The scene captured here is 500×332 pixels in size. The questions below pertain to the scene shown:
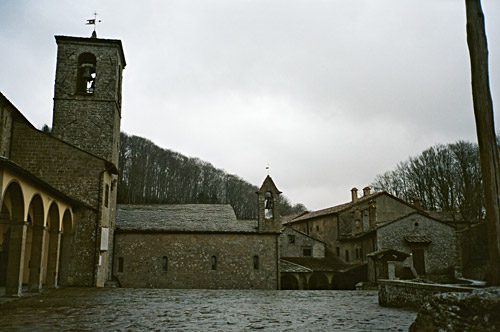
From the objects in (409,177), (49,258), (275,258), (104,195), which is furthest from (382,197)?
(49,258)

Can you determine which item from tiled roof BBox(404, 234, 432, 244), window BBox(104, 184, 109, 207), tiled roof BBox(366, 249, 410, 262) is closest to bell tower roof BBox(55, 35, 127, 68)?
window BBox(104, 184, 109, 207)

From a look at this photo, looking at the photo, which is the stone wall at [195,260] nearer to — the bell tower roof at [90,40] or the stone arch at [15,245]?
the bell tower roof at [90,40]

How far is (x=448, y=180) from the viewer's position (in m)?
38.0

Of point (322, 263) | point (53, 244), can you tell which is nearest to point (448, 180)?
point (322, 263)

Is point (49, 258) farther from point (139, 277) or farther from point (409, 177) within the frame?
point (409, 177)

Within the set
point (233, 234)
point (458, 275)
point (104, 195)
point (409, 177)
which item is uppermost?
point (409, 177)

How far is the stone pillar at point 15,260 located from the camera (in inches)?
498

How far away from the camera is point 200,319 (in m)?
8.90

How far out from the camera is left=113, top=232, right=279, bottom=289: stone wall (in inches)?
1011

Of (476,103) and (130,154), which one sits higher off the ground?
(130,154)

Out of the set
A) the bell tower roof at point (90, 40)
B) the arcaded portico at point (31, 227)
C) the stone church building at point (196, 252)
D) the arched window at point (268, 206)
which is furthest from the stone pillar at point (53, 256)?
the arched window at point (268, 206)

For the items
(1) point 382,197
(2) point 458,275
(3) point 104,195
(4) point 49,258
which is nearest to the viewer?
(4) point 49,258

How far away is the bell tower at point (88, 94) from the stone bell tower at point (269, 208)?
1023 centimetres

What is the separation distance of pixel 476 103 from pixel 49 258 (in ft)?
52.8
